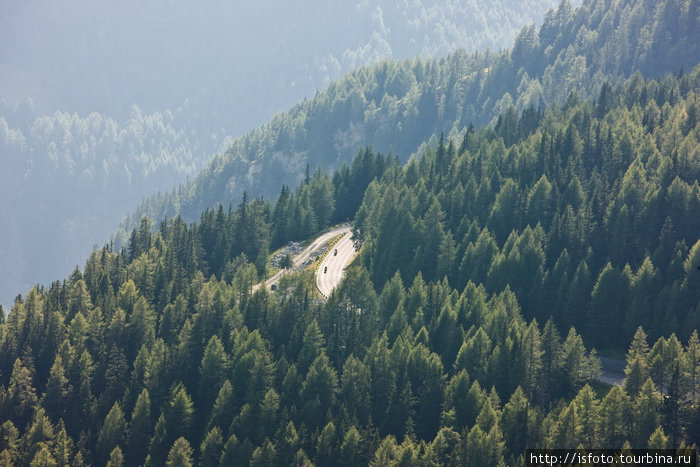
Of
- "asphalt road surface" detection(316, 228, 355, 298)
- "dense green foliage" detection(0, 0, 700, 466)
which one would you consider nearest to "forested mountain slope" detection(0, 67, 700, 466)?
"dense green foliage" detection(0, 0, 700, 466)

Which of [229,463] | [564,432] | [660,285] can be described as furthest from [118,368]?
[660,285]

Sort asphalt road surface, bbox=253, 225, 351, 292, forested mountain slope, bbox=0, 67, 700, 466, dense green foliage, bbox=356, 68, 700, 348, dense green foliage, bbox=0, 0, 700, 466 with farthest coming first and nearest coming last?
asphalt road surface, bbox=253, 225, 351, 292 < dense green foliage, bbox=356, 68, 700, 348 < dense green foliage, bbox=0, 0, 700, 466 < forested mountain slope, bbox=0, 67, 700, 466

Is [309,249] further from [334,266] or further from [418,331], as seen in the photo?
[418,331]

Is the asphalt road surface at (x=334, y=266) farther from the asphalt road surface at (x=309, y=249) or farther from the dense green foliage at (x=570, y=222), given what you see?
the dense green foliage at (x=570, y=222)

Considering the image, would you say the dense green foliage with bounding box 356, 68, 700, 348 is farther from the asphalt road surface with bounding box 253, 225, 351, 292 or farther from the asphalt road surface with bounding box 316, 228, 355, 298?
the asphalt road surface with bounding box 253, 225, 351, 292

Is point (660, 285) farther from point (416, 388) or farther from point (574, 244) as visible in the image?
point (416, 388)

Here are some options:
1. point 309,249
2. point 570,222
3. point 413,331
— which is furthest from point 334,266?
point 570,222

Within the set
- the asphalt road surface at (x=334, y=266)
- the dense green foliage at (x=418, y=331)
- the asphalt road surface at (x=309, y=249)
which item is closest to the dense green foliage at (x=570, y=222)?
the dense green foliage at (x=418, y=331)
